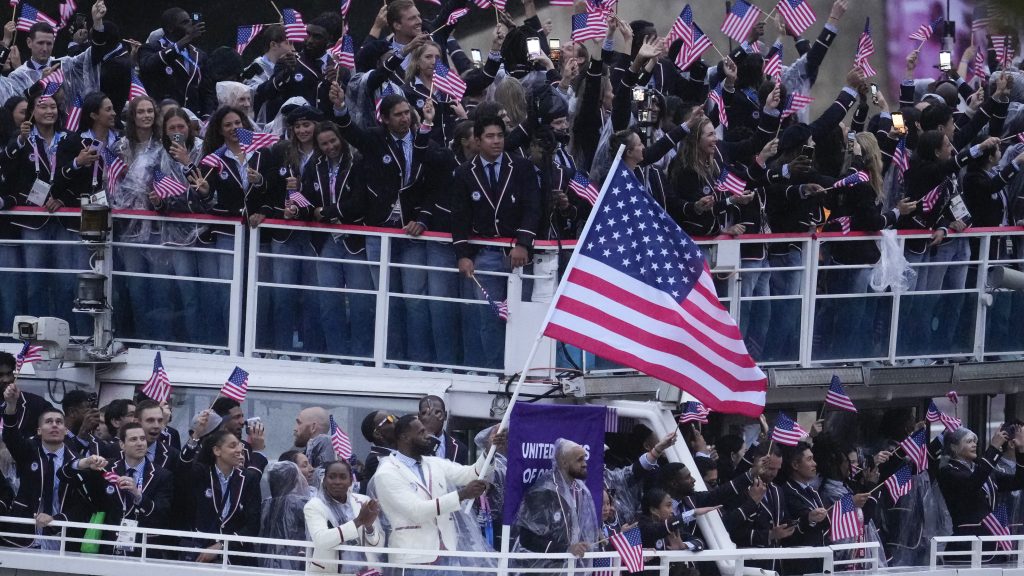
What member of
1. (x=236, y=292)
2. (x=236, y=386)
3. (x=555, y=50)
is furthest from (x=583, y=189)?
(x=555, y=50)

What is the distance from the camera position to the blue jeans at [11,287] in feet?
50.3

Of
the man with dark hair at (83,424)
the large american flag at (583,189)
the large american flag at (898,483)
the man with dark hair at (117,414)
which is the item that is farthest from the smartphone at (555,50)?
the man with dark hair at (117,414)

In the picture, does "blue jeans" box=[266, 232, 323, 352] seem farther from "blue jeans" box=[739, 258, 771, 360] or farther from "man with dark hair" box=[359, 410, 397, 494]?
"blue jeans" box=[739, 258, 771, 360]

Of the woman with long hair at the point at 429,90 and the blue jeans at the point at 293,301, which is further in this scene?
the woman with long hair at the point at 429,90

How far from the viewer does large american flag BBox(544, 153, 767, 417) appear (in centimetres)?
1252

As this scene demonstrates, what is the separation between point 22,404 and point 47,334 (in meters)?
0.78

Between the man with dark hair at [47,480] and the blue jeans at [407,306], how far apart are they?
8.69 ft

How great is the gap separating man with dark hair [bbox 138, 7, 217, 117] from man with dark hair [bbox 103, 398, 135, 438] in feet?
14.3

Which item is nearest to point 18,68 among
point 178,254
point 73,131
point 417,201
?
point 73,131

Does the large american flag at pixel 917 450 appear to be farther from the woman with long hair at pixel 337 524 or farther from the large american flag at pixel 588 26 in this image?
the woman with long hair at pixel 337 524

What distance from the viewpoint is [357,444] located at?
14141mm

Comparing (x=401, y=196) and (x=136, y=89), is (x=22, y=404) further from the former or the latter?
(x=136, y=89)

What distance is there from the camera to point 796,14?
18.6 m

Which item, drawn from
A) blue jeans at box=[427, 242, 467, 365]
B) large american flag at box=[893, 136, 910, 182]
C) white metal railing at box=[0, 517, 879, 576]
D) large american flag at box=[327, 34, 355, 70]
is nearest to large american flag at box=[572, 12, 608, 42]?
large american flag at box=[327, 34, 355, 70]
